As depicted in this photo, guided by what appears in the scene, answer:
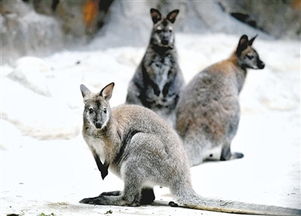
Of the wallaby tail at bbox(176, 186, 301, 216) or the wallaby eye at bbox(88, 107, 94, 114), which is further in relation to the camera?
the wallaby eye at bbox(88, 107, 94, 114)

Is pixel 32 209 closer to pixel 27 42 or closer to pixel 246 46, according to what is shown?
pixel 246 46

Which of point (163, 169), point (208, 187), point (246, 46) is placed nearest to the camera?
point (163, 169)

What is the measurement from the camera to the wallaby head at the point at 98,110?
6078mm

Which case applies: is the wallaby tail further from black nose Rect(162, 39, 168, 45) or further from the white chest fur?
black nose Rect(162, 39, 168, 45)

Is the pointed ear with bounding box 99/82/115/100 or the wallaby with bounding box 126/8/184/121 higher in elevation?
the wallaby with bounding box 126/8/184/121

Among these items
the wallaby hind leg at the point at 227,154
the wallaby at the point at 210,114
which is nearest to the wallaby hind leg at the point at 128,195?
the wallaby at the point at 210,114

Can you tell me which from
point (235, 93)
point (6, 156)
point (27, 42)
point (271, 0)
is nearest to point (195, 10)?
point (271, 0)

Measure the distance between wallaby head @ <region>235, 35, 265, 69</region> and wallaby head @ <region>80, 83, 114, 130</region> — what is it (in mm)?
3916

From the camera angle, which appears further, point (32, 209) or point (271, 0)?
point (271, 0)

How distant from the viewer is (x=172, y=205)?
6262 millimetres

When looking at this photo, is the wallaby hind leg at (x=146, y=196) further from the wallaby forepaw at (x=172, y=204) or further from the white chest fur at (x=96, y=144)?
the white chest fur at (x=96, y=144)

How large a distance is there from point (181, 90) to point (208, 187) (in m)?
2.88

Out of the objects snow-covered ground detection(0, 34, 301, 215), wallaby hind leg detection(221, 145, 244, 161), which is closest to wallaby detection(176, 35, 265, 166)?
wallaby hind leg detection(221, 145, 244, 161)

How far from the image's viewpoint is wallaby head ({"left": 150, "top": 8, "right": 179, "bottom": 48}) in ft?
32.4
